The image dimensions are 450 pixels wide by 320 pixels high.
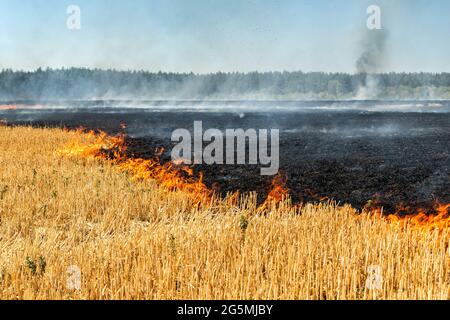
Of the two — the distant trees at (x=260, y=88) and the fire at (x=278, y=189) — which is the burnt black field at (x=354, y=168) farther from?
the distant trees at (x=260, y=88)

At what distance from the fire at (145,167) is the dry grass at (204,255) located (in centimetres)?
286

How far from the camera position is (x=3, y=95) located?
180375 mm

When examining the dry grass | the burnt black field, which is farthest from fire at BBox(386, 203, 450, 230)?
the dry grass

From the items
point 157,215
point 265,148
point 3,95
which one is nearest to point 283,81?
point 3,95

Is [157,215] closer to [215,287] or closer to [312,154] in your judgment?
[215,287]

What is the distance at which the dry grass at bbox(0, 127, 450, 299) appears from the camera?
7.49 m

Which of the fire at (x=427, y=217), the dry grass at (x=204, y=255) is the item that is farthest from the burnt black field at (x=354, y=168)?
the dry grass at (x=204, y=255)

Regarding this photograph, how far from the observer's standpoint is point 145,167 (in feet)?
69.6

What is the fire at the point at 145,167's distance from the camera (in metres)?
17.1

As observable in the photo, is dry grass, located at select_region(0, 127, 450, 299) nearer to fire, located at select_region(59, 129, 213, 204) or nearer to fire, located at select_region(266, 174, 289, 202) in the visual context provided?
fire, located at select_region(266, 174, 289, 202)

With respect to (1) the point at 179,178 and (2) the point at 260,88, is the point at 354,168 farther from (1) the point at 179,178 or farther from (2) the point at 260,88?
(2) the point at 260,88

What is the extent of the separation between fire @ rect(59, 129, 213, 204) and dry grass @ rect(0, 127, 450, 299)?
2861mm

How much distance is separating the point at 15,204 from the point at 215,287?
8091 millimetres
